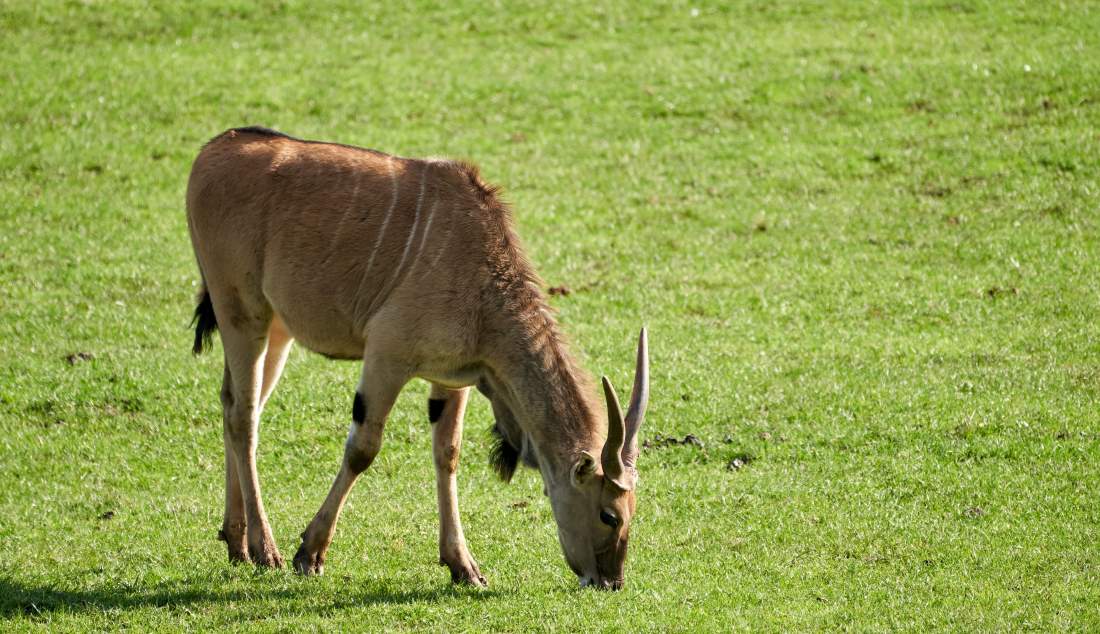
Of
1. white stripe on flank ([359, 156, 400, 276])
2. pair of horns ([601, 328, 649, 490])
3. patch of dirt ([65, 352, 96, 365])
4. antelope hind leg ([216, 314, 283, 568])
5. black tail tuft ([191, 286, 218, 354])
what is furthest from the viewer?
patch of dirt ([65, 352, 96, 365])

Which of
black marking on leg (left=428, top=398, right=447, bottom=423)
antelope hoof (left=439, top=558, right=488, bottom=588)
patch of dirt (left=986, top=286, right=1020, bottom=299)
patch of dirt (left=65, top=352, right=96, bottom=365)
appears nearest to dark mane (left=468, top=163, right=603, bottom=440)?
black marking on leg (left=428, top=398, right=447, bottom=423)

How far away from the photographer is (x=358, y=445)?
834cm

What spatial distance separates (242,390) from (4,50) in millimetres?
13877

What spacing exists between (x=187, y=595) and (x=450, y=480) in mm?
1763

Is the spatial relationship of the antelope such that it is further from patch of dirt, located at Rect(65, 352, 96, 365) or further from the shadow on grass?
patch of dirt, located at Rect(65, 352, 96, 365)

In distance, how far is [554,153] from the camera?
18.2 m

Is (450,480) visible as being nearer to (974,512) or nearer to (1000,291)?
(974,512)

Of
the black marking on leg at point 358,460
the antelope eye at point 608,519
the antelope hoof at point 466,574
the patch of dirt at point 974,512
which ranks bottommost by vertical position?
the patch of dirt at point 974,512

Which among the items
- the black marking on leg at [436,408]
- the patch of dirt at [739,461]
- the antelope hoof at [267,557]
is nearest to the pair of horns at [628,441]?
the black marking on leg at [436,408]

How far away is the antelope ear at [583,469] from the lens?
7887 mm

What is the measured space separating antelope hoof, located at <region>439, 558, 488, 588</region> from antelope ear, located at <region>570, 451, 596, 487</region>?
103 centimetres

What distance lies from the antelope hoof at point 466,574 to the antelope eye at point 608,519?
3.36 ft

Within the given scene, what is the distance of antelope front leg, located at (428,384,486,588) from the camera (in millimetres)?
8594

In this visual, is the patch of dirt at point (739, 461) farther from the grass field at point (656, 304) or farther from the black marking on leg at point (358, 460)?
the black marking on leg at point (358, 460)
